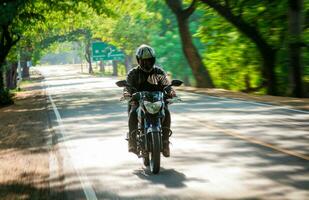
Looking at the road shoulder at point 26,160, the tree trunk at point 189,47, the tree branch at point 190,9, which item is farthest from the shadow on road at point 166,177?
the tree trunk at point 189,47

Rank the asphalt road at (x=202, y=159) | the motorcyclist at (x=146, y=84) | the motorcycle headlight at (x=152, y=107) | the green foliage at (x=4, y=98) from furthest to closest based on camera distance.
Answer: the green foliage at (x=4, y=98), the motorcyclist at (x=146, y=84), the motorcycle headlight at (x=152, y=107), the asphalt road at (x=202, y=159)

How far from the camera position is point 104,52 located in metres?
69.9

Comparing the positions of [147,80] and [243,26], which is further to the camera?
[243,26]

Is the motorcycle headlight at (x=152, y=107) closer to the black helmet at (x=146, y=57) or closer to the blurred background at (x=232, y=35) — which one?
the black helmet at (x=146, y=57)

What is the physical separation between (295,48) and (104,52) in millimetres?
47243

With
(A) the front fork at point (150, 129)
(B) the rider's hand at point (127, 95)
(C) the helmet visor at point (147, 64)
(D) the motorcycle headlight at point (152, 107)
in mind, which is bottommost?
(A) the front fork at point (150, 129)

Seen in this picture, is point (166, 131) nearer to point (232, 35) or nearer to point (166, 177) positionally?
point (166, 177)

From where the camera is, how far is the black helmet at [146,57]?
345 inches

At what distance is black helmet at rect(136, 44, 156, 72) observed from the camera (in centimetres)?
877

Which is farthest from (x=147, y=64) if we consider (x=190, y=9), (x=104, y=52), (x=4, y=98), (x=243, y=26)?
(x=104, y=52)

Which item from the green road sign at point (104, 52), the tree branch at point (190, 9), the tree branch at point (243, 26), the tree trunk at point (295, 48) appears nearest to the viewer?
the tree trunk at point (295, 48)

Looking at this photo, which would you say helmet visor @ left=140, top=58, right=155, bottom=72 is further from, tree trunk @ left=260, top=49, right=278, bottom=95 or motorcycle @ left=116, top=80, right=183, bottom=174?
tree trunk @ left=260, top=49, right=278, bottom=95

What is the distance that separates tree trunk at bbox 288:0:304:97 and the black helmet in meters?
16.6

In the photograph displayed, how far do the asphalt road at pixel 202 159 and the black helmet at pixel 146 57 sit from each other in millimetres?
1681
